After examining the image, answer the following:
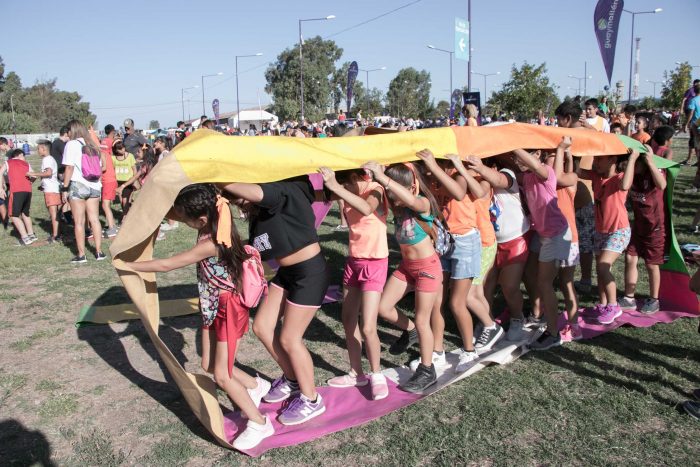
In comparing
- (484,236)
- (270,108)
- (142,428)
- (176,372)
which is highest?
(270,108)

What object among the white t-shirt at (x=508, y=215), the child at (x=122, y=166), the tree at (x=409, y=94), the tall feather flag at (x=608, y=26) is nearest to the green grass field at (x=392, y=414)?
the white t-shirt at (x=508, y=215)

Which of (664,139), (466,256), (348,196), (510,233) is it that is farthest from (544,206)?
(664,139)

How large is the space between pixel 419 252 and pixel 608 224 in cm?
248

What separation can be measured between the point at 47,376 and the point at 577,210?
5.43 meters

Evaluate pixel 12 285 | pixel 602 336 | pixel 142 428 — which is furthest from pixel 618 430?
pixel 12 285

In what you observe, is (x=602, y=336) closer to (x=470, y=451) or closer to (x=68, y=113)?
(x=470, y=451)

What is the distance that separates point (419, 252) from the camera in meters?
4.15

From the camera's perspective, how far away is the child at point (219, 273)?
11.4ft

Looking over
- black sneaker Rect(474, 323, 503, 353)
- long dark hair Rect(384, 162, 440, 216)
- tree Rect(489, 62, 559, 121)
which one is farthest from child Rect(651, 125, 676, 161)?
tree Rect(489, 62, 559, 121)

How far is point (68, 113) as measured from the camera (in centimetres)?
8675

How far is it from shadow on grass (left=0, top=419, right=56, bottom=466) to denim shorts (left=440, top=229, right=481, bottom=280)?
10.4 ft

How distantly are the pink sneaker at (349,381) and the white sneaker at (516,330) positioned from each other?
1589mm

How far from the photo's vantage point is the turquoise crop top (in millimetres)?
4090

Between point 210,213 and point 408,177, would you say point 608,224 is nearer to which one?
point 408,177
